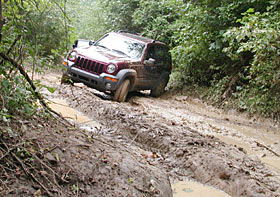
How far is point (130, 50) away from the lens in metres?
8.48

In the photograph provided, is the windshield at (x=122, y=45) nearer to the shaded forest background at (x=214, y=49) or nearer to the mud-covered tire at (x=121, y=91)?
the mud-covered tire at (x=121, y=91)

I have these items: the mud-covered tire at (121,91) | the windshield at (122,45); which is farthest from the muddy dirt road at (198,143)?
the windshield at (122,45)

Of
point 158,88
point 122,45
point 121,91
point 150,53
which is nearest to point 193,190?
point 121,91

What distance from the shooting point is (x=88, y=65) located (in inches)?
291

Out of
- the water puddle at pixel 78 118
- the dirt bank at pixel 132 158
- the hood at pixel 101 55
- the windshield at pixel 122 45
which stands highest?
the windshield at pixel 122 45

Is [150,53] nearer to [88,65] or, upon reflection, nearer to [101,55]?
[101,55]

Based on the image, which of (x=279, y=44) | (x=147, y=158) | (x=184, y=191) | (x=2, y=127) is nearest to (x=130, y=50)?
(x=279, y=44)

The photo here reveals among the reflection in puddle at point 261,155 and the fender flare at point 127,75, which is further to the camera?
the fender flare at point 127,75

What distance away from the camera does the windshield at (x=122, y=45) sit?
8.37 meters

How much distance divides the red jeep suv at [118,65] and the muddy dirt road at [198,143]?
0.50 metres

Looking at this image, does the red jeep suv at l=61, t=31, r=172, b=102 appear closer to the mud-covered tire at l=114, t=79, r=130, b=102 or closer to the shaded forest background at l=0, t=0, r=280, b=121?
the mud-covered tire at l=114, t=79, r=130, b=102

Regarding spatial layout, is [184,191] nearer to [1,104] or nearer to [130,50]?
[1,104]

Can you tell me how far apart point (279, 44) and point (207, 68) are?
4215 mm

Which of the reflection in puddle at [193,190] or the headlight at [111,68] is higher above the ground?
Answer: the headlight at [111,68]
